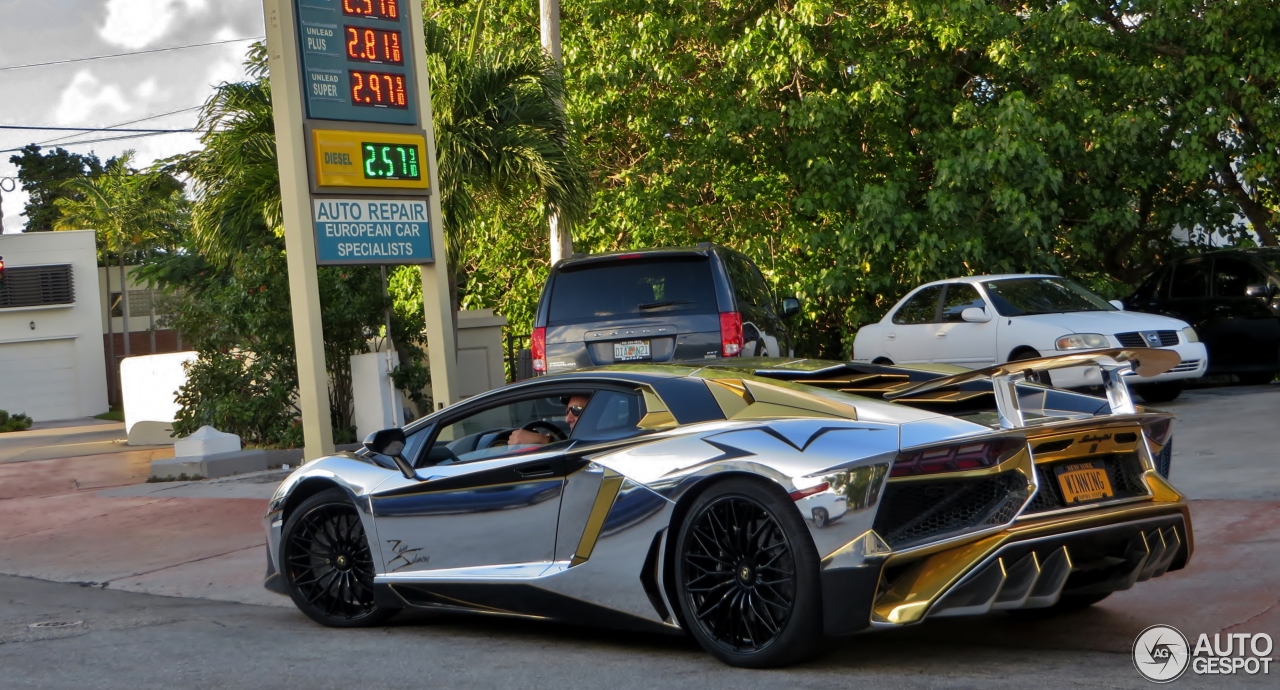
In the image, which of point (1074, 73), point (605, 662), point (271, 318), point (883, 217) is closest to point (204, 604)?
point (605, 662)

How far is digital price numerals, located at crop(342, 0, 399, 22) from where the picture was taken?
42.7ft

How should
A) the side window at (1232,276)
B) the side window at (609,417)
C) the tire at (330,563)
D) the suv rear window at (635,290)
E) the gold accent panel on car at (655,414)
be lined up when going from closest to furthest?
the gold accent panel on car at (655,414) < the side window at (609,417) < the tire at (330,563) < the suv rear window at (635,290) < the side window at (1232,276)

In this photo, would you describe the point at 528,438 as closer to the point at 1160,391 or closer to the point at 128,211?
the point at 1160,391

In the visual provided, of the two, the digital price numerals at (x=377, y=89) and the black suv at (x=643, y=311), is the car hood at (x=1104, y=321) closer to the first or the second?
the black suv at (x=643, y=311)

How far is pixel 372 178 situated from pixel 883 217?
7893 mm

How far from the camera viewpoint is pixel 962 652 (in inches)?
223

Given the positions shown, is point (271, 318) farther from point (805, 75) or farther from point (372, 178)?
point (805, 75)

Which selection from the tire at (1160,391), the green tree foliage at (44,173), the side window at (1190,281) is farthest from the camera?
the green tree foliage at (44,173)

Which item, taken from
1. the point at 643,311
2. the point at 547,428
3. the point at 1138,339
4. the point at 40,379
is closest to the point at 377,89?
the point at 643,311

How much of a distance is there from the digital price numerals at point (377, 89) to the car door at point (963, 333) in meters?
6.42

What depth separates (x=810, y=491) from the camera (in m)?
5.02

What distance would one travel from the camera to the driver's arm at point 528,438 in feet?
21.4
